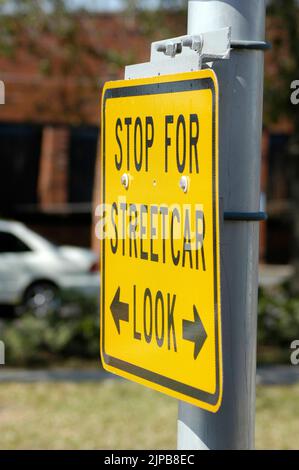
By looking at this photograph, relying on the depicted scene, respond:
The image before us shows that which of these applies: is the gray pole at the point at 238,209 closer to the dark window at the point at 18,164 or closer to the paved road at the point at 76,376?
the paved road at the point at 76,376

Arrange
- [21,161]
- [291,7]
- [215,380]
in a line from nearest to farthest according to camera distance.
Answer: [215,380], [291,7], [21,161]

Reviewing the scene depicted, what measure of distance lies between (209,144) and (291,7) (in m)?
9.98

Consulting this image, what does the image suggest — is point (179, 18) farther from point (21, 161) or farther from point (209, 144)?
point (21, 161)

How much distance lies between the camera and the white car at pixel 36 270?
16.9 m

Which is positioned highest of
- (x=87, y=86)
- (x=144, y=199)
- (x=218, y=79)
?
(x=87, y=86)

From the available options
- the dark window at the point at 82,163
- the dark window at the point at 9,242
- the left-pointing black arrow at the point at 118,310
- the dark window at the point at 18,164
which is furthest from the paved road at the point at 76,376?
the dark window at the point at 18,164

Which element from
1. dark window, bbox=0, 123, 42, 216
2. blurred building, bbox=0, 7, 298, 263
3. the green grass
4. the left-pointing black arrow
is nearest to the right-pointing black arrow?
the left-pointing black arrow

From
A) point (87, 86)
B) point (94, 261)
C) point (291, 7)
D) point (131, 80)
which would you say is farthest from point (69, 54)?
point (131, 80)

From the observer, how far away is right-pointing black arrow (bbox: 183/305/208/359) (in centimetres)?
248

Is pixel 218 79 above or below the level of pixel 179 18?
below

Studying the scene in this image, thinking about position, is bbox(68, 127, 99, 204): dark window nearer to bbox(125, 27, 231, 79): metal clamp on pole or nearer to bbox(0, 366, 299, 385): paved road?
bbox(0, 366, 299, 385): paved road

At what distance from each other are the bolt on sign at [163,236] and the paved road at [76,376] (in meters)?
6.91

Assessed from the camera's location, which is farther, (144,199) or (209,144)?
(144,199)

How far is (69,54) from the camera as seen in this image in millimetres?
13320
